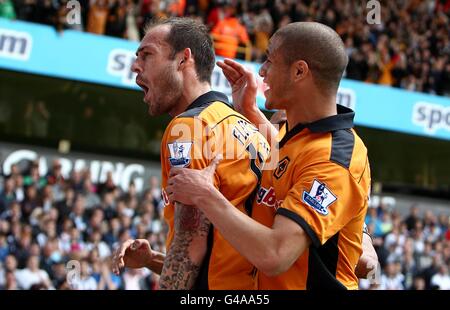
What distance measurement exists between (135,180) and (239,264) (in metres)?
12.5

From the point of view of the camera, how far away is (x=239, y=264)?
Answer: 325cm

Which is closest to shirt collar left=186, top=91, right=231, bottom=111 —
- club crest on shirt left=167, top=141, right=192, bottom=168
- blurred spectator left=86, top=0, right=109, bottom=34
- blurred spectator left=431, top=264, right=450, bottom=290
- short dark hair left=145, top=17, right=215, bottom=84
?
short dark hair left=145, top=17, right=215, bottom=84

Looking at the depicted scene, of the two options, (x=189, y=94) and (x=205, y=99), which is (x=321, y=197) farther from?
(x=189, y=94)

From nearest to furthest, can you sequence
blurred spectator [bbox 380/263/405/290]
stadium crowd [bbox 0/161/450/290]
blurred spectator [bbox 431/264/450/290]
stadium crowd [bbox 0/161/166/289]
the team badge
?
the team badge
stadium crowd [bbox 0/161/166/289]
stadium crowd [bbox 0/161/450/290]
blurred spectator [bbox 380/263/405/290]
blurred spectator [bbox 431/264/450/290]

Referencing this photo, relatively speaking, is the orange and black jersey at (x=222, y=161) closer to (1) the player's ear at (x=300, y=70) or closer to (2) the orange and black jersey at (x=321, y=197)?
(2) the orange and black jersey at (x=321, y=197)

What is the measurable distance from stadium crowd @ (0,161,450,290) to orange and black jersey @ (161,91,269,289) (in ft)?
23.2

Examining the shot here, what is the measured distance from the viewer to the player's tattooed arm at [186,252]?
127 inches

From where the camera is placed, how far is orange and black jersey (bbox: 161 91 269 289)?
3242 millimetres

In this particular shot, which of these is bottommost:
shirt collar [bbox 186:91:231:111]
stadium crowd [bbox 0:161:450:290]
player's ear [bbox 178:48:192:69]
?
stadium crowd [bbox 0:161:450:290]

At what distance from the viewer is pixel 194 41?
367 centimetres

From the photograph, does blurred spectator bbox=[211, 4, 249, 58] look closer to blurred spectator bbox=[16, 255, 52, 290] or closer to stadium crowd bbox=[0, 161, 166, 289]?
stadium crowd bbox=[0, 161, 166, 289]

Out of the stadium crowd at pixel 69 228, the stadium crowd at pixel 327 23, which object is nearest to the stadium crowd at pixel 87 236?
the stadium crowd at pixel 69 228

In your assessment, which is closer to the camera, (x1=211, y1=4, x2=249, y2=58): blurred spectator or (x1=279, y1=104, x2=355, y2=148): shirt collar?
(x1=279, y1=104, x2=355, y2=148): shirt collar

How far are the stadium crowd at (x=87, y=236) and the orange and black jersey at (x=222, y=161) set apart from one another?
706cm
